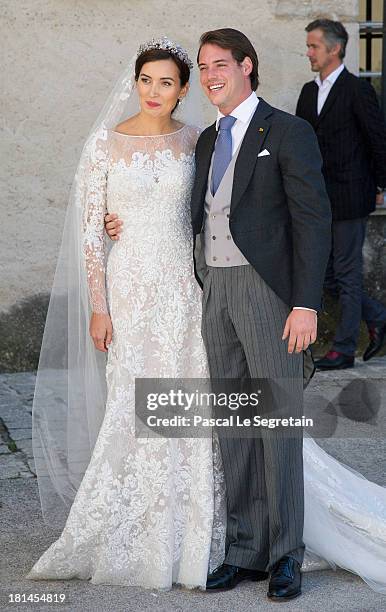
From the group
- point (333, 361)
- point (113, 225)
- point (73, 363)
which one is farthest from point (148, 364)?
point (333, 361)

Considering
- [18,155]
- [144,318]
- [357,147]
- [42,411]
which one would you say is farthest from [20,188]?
[144,318]

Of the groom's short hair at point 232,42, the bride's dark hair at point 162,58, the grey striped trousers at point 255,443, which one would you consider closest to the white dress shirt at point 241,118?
the groom's short hair at point 232,42

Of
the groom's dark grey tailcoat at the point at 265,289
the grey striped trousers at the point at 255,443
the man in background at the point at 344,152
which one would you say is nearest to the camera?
the groom's dark grey tailcoat at the point at 265,289

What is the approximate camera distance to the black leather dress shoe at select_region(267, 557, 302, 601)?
383cm

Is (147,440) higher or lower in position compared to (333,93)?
lower

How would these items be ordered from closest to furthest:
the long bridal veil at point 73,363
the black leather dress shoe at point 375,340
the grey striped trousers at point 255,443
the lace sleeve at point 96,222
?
the grey striped trousers at point 255,443, the lace sleeve at point 96,222, the long bridal veil at point 73,363, the black leather dress shoe at point 375,340

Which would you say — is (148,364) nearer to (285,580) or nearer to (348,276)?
(285,580)

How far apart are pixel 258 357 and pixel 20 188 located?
354cm

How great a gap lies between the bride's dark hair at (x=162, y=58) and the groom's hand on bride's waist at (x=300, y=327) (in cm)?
95

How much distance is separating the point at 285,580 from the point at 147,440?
2.21 ft

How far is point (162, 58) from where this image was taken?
400cm

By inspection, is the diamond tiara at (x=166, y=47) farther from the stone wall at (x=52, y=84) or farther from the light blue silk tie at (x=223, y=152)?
the stone wall at (x=52, y=84)

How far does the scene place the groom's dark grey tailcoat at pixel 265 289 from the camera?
3.76 m

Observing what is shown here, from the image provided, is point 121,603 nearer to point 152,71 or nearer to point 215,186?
point 215,186
